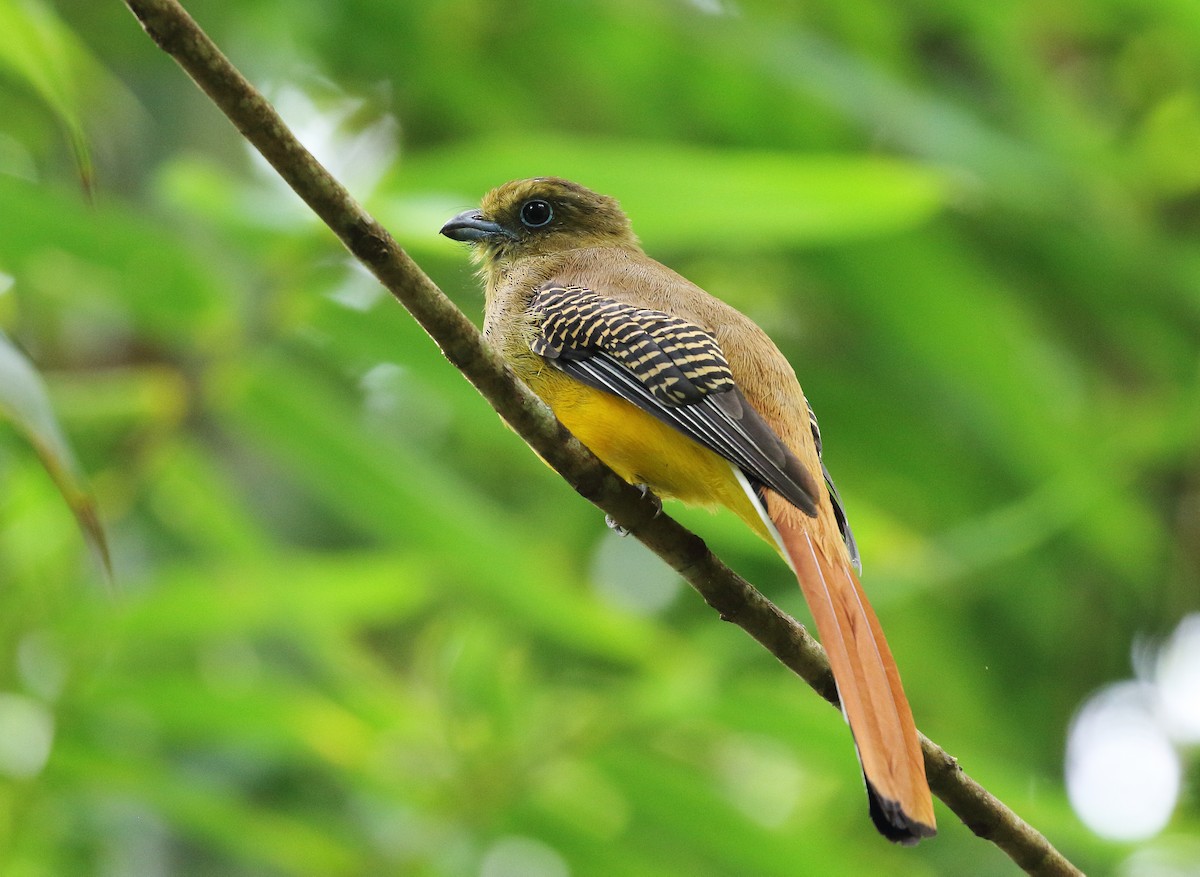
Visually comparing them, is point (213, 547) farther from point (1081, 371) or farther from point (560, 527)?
point (1081, 371)

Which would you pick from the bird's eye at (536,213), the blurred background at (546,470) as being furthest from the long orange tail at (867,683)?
the bird's eye at (536,213)

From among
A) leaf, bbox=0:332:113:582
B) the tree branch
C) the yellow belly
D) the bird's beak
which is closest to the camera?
leaf, bbox=0:332:113:582

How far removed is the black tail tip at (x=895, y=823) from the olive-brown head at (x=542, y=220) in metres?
2.15

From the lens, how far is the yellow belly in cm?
286

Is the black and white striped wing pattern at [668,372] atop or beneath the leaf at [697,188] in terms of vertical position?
beneath

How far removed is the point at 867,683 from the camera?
2.22m

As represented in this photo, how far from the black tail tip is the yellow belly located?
2.93 feet

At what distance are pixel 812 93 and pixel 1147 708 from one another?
227cm

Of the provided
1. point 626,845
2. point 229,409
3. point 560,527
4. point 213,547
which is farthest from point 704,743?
point 229,409

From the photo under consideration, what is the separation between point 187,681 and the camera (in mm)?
3559

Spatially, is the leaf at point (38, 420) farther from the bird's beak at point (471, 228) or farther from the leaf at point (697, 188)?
the bird's beak at point (471, 228)

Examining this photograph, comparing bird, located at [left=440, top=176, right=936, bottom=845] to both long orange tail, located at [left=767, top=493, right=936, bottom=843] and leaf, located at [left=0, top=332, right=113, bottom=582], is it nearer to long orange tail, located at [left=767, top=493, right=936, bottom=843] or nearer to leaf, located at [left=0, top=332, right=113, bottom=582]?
long orange tail, located at [left=767, top=493, right=936, bottom=843]

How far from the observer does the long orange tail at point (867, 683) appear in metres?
1.97

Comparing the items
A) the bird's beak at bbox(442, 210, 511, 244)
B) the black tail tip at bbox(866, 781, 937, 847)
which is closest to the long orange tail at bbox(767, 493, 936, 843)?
the black tail tip at bbox(866, 781, 937, 847)
